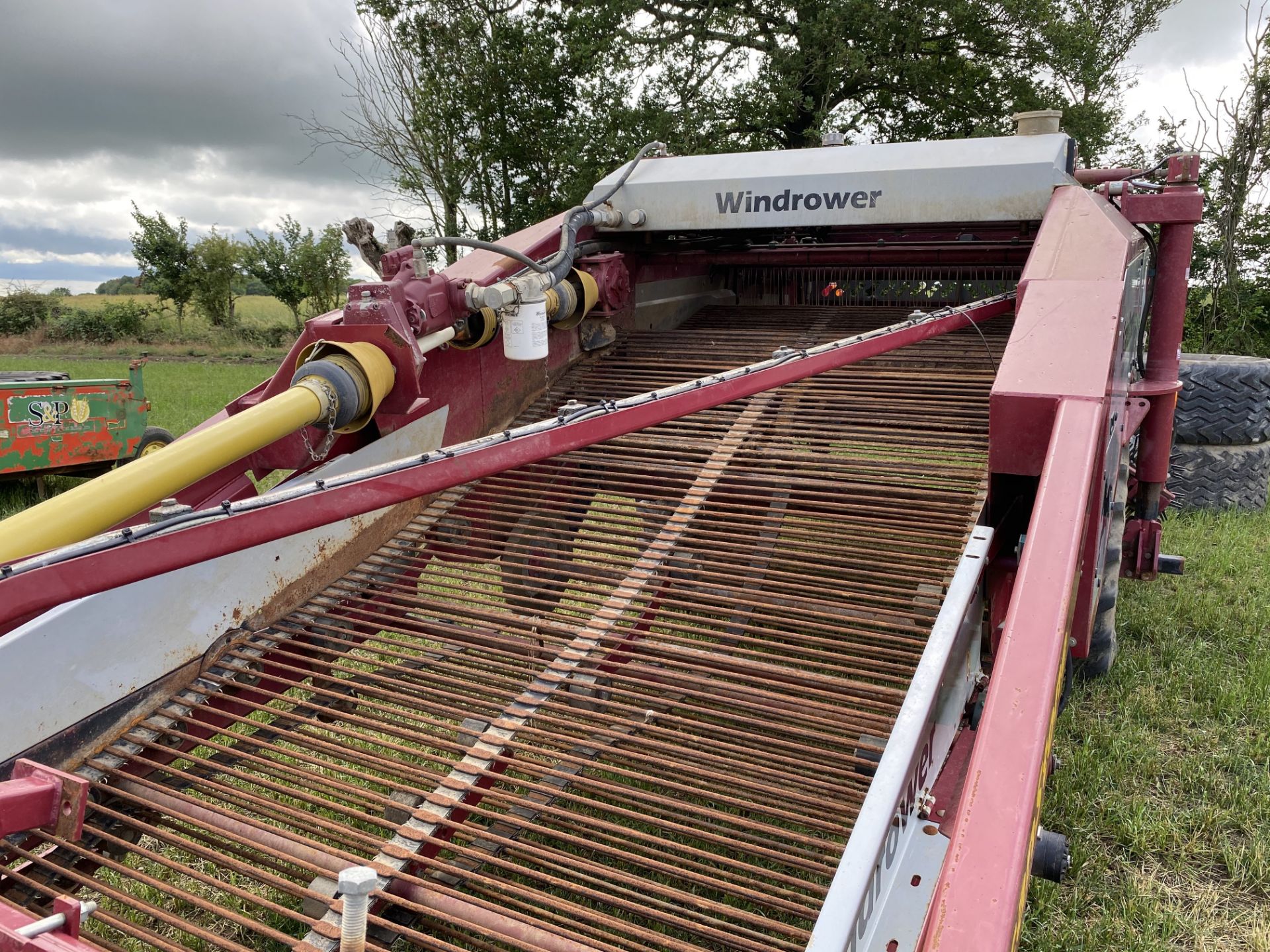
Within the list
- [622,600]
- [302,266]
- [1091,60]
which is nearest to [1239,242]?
[1091,60]

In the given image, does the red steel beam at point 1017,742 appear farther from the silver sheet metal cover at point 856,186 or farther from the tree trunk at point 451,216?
the tree trunk at point 451,216

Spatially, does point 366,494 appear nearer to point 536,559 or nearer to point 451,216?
point 536,559

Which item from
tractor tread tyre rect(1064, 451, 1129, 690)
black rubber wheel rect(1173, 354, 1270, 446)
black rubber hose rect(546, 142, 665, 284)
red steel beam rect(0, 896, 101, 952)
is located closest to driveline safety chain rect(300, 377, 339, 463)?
black rubber hose rect(546, 142, 665, 284)

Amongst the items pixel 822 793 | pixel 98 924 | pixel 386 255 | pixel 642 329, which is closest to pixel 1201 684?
pixel 822 793

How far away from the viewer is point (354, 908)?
1187 millimetres

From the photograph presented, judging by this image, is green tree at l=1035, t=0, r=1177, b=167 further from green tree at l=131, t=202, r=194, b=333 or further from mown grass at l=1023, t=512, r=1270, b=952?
green tree at l=131, t=202, r=194, b=333

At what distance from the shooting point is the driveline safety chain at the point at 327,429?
8.56 ft

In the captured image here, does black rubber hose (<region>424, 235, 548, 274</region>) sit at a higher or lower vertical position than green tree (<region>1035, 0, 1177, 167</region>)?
lower

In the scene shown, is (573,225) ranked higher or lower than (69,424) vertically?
higher

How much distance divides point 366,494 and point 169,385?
13.1 meters


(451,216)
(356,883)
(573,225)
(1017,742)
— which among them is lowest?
(356,883)

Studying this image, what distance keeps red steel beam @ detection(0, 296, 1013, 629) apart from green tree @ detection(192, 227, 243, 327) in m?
23.3

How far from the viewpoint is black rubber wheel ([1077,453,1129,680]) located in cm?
304

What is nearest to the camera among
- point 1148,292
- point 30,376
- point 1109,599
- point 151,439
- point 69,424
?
point 1109,599
